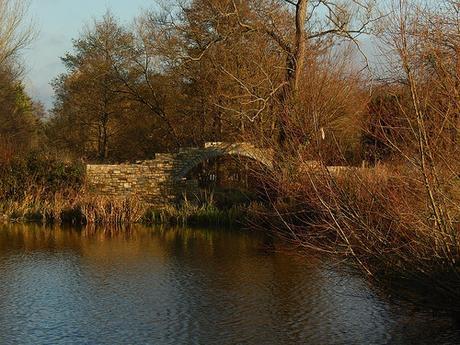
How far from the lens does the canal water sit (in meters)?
7.73

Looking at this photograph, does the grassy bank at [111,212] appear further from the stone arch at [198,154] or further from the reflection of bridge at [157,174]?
the stone arch at [198,154]

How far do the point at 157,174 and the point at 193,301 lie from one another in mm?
13271

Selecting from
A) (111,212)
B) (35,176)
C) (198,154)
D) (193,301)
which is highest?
(198,154)

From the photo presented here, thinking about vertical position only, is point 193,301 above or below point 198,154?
below

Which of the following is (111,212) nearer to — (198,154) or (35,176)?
(35,176)

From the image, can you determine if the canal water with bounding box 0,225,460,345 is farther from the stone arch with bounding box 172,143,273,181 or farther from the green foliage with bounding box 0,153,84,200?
the stone arch with bounding box 172,143,273,181

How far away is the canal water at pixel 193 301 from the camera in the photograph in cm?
773

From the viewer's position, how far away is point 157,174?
73.4 ft

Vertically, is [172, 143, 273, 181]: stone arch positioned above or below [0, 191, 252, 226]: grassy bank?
Answer: above

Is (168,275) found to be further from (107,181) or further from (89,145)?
(89,145)

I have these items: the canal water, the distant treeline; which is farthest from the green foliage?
the canal water

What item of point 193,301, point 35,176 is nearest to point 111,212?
point 35,176

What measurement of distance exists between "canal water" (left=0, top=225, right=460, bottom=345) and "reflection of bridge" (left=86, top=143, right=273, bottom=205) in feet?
25.0

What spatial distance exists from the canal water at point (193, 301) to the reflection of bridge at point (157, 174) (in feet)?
25.0
